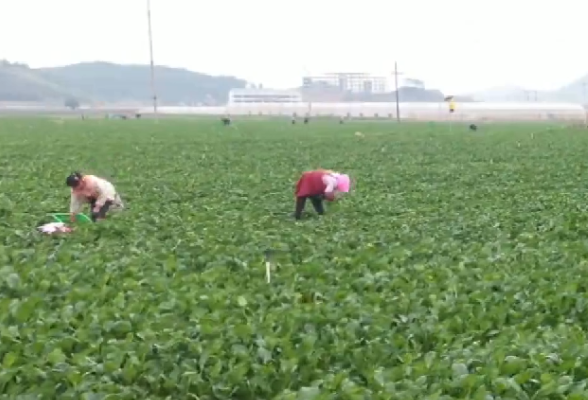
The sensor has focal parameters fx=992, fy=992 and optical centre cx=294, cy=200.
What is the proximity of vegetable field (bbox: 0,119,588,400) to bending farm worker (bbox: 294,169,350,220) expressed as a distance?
1.46 ft

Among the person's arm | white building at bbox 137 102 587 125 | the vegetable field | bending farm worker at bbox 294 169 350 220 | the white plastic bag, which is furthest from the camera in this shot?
white building at bbox 137 102 587 125

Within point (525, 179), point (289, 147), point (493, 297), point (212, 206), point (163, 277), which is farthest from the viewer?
point (289, 147)

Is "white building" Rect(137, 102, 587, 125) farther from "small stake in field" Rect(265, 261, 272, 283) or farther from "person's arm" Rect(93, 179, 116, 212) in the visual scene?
"small stake in field" Rect(265, 261, 272, 283)

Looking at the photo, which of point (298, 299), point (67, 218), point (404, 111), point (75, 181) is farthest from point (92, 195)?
point (404, 111)

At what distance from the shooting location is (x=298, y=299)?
9.70m

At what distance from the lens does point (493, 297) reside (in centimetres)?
968

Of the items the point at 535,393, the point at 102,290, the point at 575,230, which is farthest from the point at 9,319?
the point at 575,230

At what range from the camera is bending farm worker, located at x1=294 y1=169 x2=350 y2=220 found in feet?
53.6

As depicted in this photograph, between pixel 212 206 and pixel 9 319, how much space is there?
10.1m

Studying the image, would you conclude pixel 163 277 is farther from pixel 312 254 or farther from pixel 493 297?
pixel 493 297

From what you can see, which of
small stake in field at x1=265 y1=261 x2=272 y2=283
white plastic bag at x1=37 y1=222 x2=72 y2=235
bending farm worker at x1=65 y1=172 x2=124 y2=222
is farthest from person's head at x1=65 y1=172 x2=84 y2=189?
small stake in field at x1=265 y1=261 x2=272 y2=283

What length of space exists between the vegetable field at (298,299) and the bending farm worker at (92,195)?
602mm

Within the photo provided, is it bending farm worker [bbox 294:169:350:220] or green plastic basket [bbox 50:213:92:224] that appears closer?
green plastic basket [bbox 50:213:92:224]

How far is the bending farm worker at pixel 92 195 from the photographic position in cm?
1489
